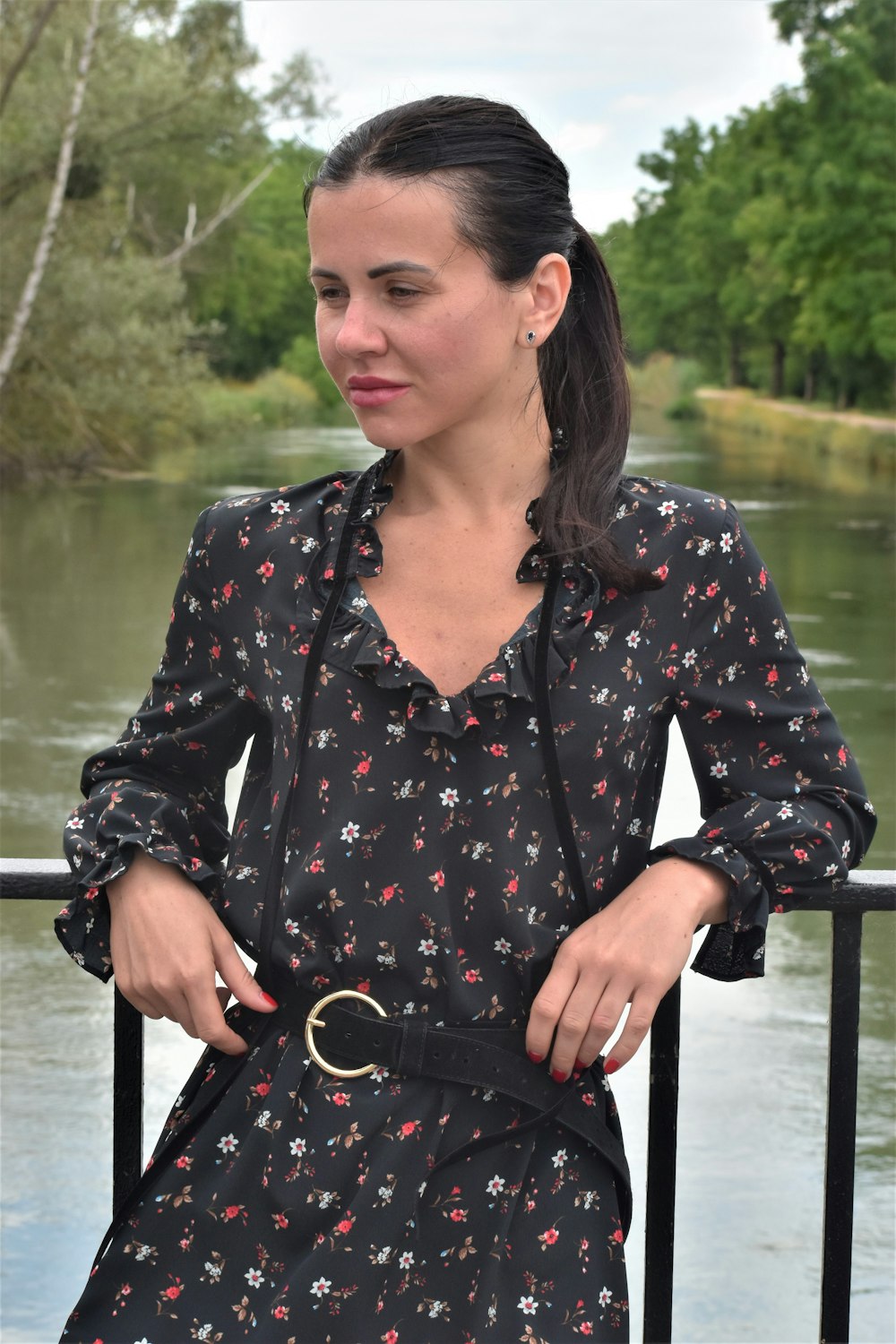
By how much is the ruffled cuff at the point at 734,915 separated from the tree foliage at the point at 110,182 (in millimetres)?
19946

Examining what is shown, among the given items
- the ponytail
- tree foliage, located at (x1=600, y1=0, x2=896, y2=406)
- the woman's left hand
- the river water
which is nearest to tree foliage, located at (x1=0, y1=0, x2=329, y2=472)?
tree foliage, located at (x1=600, y1=0, x2=896, y2=406)

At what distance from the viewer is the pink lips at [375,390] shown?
58.4 inches

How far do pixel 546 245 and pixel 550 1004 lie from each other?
66 cm

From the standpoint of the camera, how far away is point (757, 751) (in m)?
1.55

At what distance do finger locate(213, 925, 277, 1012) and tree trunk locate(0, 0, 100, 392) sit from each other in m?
19.8

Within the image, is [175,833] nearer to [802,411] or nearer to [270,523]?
[270,523]

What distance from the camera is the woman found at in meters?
1.45

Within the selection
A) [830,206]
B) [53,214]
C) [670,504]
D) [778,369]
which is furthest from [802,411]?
[670,504]

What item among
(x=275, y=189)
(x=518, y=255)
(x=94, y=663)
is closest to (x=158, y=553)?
(x=94, y=663)

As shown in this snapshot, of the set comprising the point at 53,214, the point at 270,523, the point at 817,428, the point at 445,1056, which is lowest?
the point at 817,428

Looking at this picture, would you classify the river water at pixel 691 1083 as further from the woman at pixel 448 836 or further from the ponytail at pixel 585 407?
the ponytail at pixel 585 407

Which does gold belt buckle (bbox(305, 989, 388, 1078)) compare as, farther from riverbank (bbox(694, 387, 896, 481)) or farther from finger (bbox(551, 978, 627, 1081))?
riverbank (bbox(694, 387, 896, 481))

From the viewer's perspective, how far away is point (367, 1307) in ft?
4.72

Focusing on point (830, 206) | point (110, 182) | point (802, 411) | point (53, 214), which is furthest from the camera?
point (802, 411)
